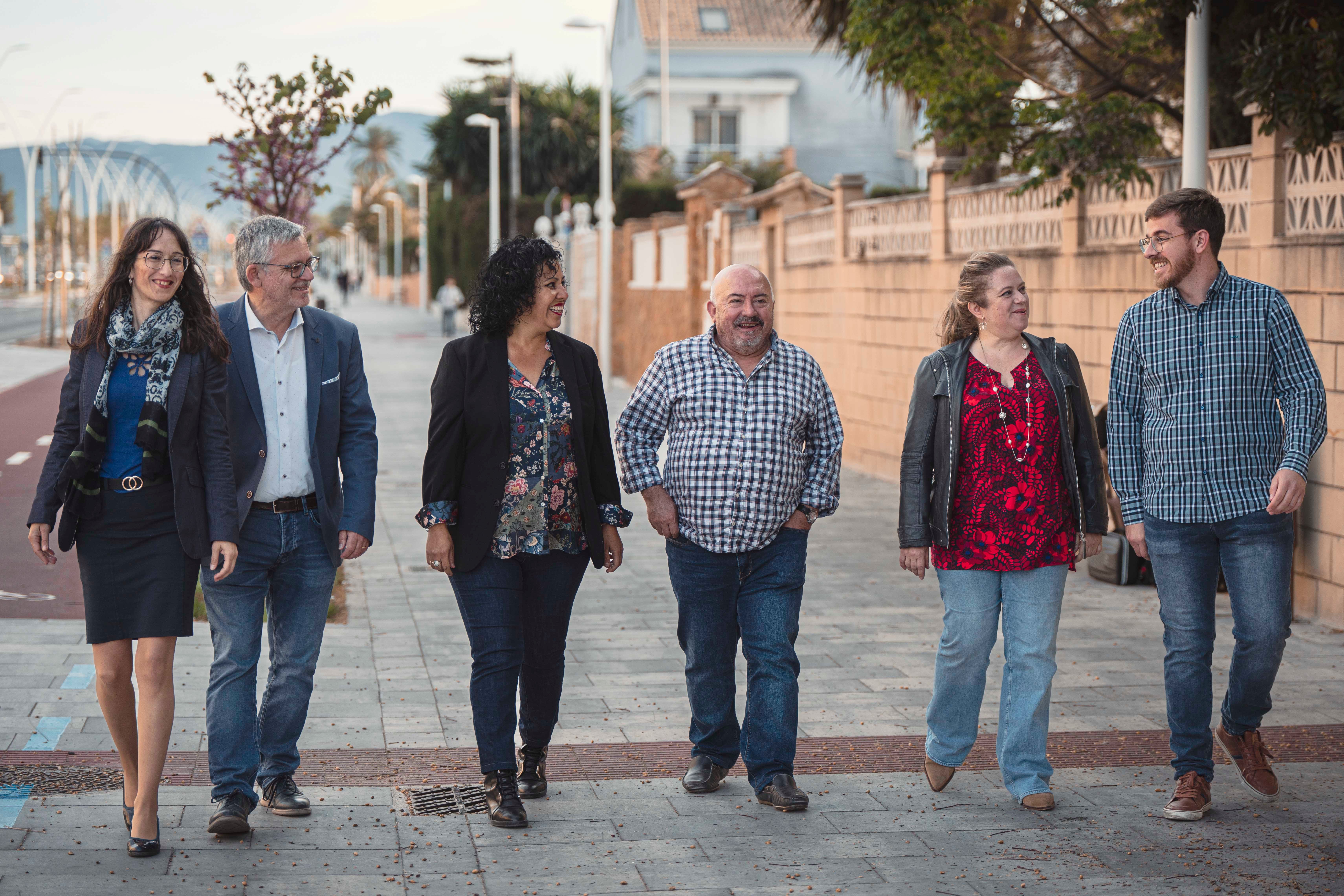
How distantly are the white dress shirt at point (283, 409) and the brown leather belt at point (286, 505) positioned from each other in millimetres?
11

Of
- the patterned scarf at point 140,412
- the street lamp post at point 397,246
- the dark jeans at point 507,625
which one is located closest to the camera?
the patterned scarf at point 140,412

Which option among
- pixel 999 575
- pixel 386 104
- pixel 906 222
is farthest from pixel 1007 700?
pixel 906 222

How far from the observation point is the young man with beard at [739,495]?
→ 4.95 metres

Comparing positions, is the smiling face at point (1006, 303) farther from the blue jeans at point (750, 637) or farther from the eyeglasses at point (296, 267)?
the eyeglasses at point (296, 267)

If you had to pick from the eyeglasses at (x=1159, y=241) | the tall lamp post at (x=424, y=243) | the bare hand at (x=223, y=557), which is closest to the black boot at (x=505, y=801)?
the bare hand at (x=223, y=557)

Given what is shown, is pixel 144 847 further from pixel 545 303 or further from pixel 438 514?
pixel 545 303

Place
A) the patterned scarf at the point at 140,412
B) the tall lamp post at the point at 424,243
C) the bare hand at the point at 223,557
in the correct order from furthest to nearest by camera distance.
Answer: the tall lamp post at the point at 424,243 → the bare hand at the point at 223,557 → the patterned scarf at the point at 140,412

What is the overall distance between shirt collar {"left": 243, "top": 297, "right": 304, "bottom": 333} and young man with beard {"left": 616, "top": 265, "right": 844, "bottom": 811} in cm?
104

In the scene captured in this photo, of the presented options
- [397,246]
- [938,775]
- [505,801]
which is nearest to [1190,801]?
[938,775]

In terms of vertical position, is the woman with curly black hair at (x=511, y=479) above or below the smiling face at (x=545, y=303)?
below

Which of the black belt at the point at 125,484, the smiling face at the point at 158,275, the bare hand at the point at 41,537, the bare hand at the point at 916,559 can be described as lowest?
the bare hand at the point at 916,559

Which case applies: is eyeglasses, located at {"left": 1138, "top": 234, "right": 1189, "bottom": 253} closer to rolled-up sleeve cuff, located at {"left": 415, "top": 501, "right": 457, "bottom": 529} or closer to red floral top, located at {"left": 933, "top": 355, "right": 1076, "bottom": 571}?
red floral top, located at {"left": 933, "top": 355, "right": 1076, "bottom": 571}

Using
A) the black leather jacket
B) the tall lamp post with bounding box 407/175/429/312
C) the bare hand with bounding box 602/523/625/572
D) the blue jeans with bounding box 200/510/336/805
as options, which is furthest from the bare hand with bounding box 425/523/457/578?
the tall lamp post with bounding box 407/175/429/312

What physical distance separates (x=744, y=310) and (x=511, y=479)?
899 millimetres
